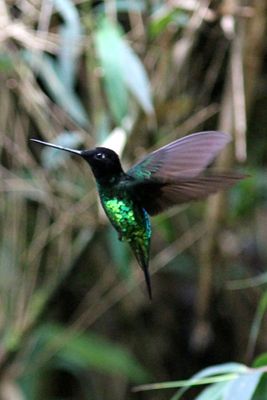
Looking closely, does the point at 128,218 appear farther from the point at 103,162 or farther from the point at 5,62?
the point at 5,62

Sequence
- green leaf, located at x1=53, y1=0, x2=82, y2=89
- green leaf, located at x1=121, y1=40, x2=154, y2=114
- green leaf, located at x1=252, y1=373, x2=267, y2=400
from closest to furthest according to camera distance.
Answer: green leaf, located at x1=252, y1=373, x2=267, y2=400
green leaf, located at x1=121, y1=40, x2=154, y2=114
green leaf, located at x1=53, y1=0, x2=82, y2=89

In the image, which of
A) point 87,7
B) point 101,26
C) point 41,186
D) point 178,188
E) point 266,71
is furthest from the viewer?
point 266,71

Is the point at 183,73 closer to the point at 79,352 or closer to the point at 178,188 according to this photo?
the point at 79,352

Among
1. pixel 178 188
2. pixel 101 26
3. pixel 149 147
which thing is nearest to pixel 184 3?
pixel 101 26

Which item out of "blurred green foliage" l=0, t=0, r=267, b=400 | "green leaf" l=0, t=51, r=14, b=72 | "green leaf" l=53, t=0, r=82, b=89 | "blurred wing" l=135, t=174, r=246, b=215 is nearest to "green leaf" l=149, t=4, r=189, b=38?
"blurred green foliage" l=0, t=0, r=267, b=400

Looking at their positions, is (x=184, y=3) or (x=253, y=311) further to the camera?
(x=253, y=311)

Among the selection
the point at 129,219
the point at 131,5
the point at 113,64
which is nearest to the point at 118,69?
the point at 113,64

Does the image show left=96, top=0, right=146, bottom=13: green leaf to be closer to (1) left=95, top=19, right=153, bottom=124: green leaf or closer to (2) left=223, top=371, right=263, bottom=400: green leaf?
(1) left=95, top=19, right=153, bottom=124: green leaf

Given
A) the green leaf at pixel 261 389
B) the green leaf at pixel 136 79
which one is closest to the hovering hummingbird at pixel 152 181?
the green leaf at pixel 261 389
